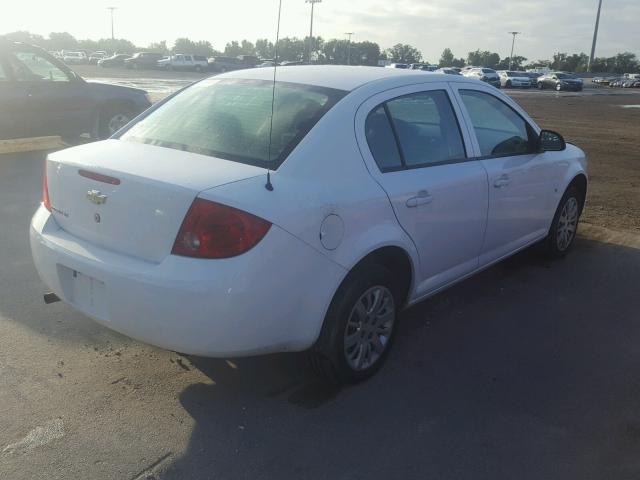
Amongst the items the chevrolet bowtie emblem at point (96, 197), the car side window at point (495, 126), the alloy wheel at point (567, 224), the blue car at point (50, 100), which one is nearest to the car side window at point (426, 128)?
the car side window at point (495, 126)

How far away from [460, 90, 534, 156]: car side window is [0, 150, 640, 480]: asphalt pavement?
122 centimetres

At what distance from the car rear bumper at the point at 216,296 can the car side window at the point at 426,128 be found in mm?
1060

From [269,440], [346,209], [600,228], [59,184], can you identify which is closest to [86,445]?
[269,440]

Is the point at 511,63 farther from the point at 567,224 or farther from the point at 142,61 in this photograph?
the point at 567,224

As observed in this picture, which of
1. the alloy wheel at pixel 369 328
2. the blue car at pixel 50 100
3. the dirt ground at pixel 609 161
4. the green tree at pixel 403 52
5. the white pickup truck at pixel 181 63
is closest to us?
the alloy wheel at pixel 369 328

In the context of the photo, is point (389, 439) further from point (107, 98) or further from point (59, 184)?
point (107, 98)

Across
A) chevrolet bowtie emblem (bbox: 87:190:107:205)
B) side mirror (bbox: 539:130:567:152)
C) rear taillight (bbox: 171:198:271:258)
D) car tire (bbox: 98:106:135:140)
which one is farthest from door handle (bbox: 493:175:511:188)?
car tire (bbox: 98:106:135:140)

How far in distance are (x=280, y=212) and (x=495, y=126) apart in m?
2.44

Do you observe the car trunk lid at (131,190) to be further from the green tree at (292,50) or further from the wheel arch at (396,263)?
the green tree at (292,50)

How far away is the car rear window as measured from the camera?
3.31 meters

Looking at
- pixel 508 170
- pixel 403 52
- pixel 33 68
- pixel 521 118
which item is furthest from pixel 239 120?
pixel 403 52

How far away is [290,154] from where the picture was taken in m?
3.18

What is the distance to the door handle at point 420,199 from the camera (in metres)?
3.62

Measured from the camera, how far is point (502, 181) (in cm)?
447
